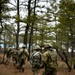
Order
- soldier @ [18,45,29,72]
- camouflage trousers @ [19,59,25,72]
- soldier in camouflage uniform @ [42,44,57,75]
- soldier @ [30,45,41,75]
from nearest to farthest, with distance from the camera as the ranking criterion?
soldier in camouflage uniform @ [42,44,57,75] → soldier @ [30,45,41,75] → soldier @ [18,45,29,72] → camouflage trousers @ [19,59,25,72]

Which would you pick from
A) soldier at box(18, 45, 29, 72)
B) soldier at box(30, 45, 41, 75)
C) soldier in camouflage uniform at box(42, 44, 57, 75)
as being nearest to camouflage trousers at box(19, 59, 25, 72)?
soldier at box(18, 45, 29, 72)

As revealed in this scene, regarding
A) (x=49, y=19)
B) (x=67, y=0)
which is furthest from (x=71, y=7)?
(x=49, y=19)

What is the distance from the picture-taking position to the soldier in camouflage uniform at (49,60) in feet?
34.8

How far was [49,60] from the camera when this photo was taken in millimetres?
10727

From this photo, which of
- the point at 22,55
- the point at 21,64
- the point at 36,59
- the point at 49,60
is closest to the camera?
the point at 49,60

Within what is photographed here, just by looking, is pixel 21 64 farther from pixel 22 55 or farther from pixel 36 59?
pixel 36 59

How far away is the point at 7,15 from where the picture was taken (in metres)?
23.3

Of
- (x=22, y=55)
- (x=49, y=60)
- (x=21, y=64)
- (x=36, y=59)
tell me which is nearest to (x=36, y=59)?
(x=36, y=59)

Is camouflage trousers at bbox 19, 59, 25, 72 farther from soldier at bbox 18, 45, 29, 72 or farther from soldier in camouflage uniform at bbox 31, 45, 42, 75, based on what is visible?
soldier in camouflage uniform at bbox 31, 45, 42, 75

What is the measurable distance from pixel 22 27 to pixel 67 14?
7.62m

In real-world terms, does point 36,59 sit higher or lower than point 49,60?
lower

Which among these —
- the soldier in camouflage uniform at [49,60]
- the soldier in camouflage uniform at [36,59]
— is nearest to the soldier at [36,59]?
the soldier in camouflage uniform at [36,59]

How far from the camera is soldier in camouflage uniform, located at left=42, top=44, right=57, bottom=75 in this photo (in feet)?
34.8

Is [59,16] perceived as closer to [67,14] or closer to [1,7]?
[67,14]
